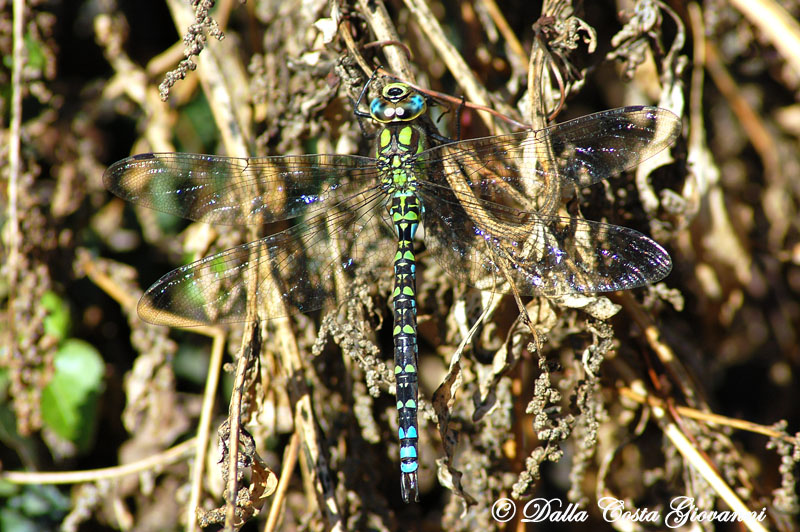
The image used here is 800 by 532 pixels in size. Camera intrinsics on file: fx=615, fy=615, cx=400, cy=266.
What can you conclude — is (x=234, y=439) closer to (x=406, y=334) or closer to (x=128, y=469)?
(x=406, y=334)

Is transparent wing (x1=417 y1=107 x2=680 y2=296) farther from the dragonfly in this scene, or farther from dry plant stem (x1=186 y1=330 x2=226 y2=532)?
dry plant stem (x1=186 y1=330 x2=226 y2=532)

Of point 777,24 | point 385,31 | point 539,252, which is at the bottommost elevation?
point 539,252

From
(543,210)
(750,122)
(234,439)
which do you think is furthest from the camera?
(750,122)

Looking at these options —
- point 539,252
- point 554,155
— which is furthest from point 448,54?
point 539,252

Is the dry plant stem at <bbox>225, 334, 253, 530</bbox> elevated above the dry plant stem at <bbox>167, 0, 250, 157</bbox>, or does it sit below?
below

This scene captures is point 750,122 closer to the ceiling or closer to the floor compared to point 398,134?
closer to the floor

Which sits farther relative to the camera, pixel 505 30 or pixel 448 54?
pixel 505 30

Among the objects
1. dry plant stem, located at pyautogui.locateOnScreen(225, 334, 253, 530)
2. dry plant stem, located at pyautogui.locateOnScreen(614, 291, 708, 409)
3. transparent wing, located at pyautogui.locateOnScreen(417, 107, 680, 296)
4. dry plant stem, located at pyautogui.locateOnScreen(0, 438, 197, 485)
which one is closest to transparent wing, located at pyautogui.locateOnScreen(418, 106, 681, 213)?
transparent wing, located at pyautogui.locateOnScreen(417, 107, 680, 296)
